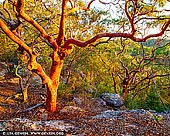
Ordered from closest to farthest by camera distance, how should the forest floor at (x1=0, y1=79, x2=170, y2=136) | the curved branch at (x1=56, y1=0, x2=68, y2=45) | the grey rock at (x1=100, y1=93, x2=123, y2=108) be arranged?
1. the forest floor at (x1=0, y1=79, x2=170, y2=136)
2. the curved branch at (x1=56, y1=0, x2=68, y2=45)
3. the grey rock at (x1=100, y1=93, x2=123, y2=108)

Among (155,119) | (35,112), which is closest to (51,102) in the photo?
(35,112)

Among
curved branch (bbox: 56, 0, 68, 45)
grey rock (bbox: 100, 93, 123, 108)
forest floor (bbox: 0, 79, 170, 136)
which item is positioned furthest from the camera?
grey rock (bbox: 100, 93, 123, 108)

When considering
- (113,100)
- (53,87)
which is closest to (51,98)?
(53,87)

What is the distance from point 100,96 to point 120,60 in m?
1.75

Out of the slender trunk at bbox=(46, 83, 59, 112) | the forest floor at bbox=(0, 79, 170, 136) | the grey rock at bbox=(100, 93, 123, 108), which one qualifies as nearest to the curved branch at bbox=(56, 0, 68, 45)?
the slender trunk at bbox=(46, 83, 59, 112)

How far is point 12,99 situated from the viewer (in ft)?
27.0

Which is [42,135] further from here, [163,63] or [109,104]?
[163,63]

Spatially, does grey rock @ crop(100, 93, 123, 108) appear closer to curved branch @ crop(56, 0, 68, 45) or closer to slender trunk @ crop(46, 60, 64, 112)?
slender trunk @ crop(46, 60, 64, 112)

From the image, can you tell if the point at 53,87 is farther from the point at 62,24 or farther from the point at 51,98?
the point at 62,24

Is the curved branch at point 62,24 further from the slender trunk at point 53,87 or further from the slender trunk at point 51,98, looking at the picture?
the slender trunk at point 51,98

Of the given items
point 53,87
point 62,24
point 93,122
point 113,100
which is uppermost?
point 62,24

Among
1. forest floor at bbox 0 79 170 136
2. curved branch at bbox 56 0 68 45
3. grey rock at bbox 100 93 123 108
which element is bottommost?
grey rock at bbox 100 93 123 108

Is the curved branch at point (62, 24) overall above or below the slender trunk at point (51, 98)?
above

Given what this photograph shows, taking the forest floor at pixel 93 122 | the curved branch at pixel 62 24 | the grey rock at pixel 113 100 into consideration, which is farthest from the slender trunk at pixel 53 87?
the grey rock at pixel 113 100
